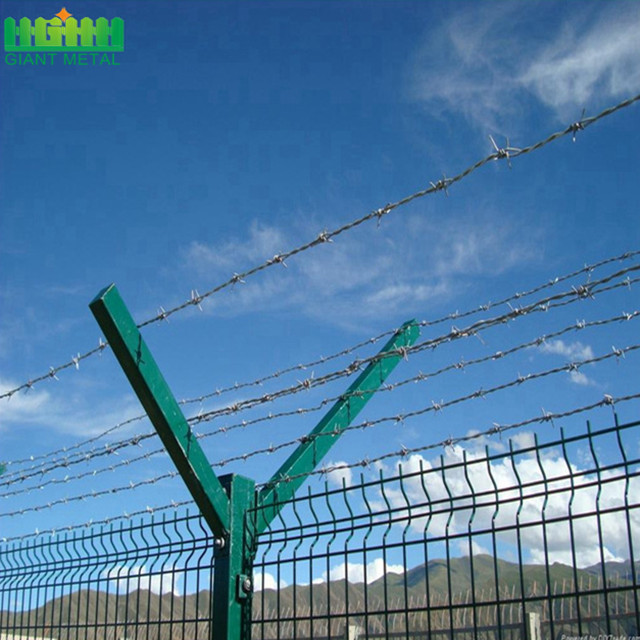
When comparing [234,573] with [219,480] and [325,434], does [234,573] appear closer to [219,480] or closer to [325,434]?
[219,480]

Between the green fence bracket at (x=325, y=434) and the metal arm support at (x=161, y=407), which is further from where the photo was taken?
the green fence bracket at (x=325, y=434)

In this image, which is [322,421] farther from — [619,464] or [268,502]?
[619,464]

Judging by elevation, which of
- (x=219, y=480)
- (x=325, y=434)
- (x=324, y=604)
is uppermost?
(x=325, y=434)

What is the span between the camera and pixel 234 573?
4289 mm

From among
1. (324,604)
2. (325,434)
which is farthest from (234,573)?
(325,434)

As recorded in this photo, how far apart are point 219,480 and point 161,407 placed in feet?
2.09

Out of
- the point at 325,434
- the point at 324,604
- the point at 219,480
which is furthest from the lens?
the point at 325,434

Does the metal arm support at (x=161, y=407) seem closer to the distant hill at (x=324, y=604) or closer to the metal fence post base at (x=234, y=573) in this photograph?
the metal fence post base at (x=234, y=573)

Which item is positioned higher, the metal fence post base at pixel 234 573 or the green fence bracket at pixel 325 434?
the green fence bracket at pixel 325 434

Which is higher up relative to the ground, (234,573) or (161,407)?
(161,407)

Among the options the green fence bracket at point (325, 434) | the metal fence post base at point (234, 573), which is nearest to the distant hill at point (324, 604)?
the metal fence post base at point (234, 573)

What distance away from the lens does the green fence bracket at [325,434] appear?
4.55m

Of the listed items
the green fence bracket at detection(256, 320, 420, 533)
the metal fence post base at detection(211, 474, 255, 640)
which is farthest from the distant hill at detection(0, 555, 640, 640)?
the green fence bracket at detection(256, 320, 420, 533)

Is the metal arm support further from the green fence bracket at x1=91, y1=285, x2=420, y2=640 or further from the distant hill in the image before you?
the distant hill
